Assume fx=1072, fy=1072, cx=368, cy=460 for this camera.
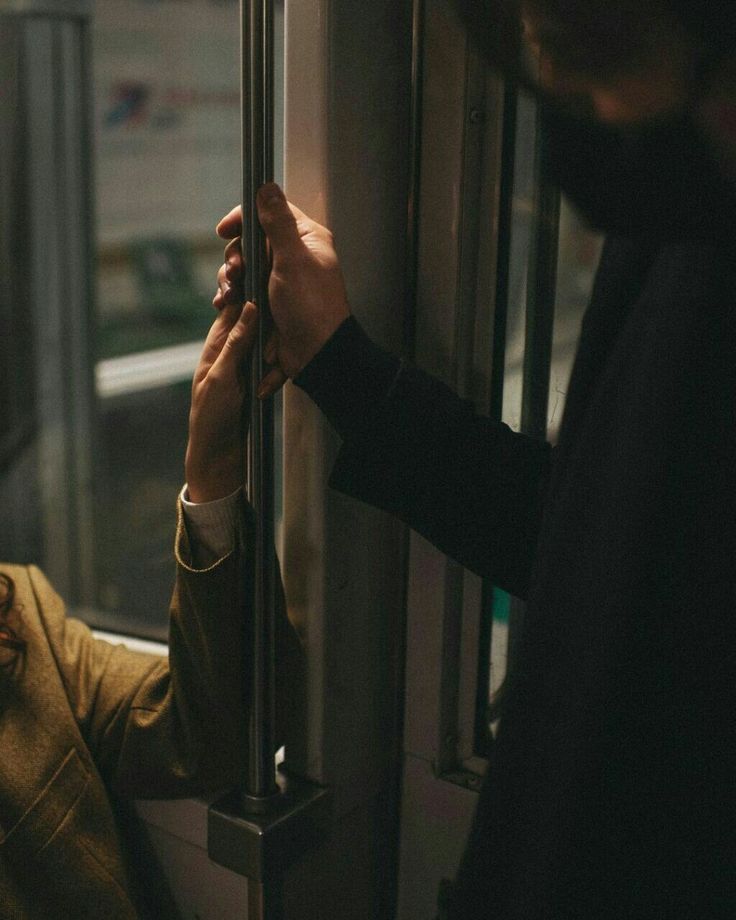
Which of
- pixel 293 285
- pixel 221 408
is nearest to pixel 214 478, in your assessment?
pixel 221 408

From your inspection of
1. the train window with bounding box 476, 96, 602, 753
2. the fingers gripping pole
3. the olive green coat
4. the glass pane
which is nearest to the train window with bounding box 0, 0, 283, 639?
the glass pane

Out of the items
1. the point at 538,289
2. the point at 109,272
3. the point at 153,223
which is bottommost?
the point at 109,272

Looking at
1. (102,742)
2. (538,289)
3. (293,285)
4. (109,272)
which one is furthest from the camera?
(109,272)

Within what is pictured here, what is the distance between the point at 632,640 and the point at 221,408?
58 cm

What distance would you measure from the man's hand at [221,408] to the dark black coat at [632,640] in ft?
1.44

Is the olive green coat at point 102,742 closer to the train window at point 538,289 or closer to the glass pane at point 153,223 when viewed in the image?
the train window at point 538,289

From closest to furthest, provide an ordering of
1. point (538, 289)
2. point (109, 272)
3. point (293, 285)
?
point (293, 285), point (538, 289), point (109, 272)

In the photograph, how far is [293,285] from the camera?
1.19m

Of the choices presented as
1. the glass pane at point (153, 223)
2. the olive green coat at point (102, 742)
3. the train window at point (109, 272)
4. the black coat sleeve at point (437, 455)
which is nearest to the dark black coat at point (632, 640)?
the black coat sleeve at point (437, 455)

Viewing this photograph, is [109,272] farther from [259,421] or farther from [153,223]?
A: [259,421]

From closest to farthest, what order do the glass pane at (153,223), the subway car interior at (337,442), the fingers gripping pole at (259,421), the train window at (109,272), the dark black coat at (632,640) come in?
the dark black coat at (632,640) → the fingers gripping pole at (259,421) → the subway car interior at (337,442) → the train window at (109,272) → the glass pane at (153,223)

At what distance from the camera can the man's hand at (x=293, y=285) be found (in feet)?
3.87

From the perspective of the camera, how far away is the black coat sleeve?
1198 millimetres

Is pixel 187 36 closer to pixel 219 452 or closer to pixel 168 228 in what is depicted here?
pixel 168 228
